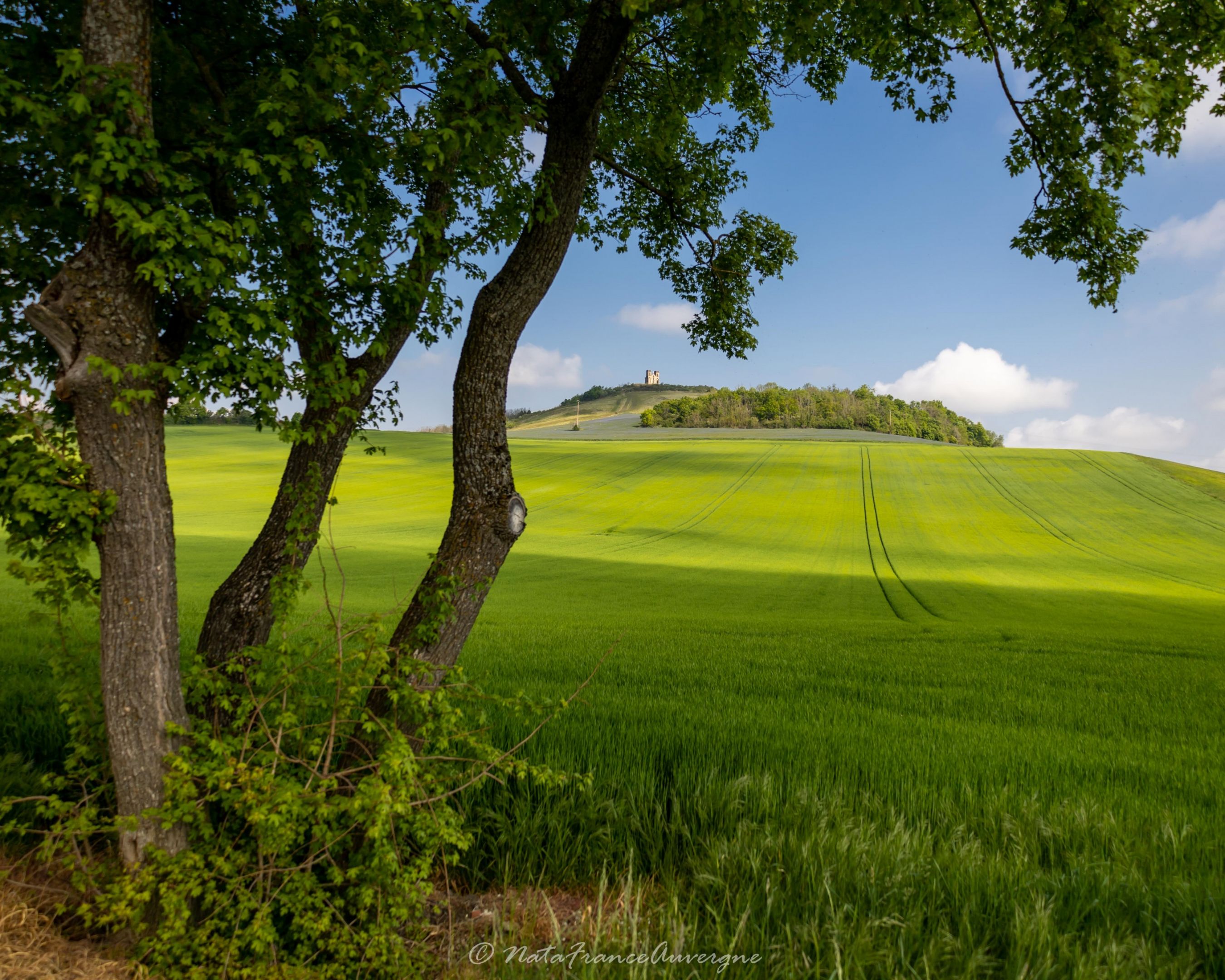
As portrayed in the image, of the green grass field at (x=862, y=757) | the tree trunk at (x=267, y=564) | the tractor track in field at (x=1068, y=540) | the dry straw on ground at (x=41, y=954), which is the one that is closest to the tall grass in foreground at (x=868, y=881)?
the green grass field at (x=862, y=757)

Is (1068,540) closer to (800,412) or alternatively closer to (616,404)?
(800,412)

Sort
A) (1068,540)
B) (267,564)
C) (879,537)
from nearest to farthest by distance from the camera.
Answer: (267,564) < (879,537) < (1068,540)

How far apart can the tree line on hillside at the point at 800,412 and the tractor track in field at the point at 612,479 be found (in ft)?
131

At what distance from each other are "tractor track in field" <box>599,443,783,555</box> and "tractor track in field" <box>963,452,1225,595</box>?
60.3 feet

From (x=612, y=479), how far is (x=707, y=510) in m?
11.4

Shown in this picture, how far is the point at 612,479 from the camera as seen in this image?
5362 cm

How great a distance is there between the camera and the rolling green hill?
482ft

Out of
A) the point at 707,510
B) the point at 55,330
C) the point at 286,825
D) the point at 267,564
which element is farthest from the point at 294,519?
the point at 707,510

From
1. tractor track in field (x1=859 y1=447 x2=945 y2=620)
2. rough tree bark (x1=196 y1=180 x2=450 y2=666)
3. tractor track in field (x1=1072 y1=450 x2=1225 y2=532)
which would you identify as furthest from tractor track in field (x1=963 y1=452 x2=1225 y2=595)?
rough tree bark (x1=196 y1=180 x2=450 y2=666)

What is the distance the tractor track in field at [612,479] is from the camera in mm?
44031

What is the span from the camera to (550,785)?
390 centimetres

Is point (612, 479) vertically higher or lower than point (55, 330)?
lower

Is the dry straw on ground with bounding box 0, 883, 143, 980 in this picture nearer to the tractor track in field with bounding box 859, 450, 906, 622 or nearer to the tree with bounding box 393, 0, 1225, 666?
the tree with bounding box 393, 0, 1225, 666

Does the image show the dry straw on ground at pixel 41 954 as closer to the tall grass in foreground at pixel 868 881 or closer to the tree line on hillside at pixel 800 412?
the tall grass in foreground at pixel 868 881
